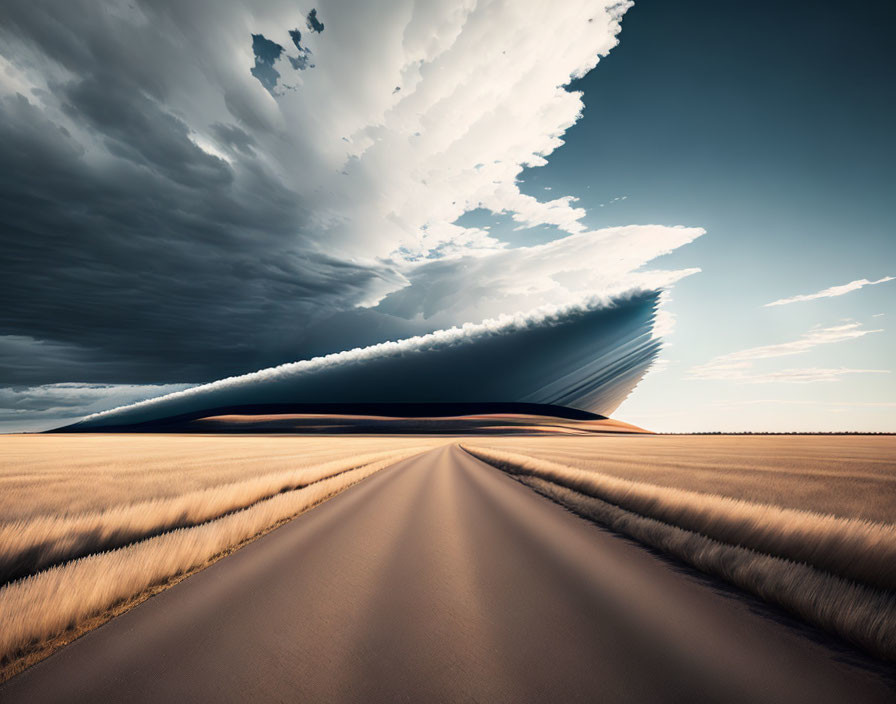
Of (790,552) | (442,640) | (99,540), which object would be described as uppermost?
(790,552)

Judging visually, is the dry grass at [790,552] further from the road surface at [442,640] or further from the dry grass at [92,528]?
the dry grass at [92,528]

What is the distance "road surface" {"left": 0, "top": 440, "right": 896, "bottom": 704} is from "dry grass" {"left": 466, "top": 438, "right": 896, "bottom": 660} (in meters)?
0.46

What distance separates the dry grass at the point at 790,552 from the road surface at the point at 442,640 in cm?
46

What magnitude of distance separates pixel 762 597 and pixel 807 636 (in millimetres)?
972

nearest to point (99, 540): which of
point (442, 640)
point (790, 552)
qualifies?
point (442, 640)

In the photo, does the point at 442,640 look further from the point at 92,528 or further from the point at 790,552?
the point at 92,528

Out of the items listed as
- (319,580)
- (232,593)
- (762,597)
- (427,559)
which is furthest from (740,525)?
(232,593)

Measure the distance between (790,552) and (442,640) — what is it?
212 inches

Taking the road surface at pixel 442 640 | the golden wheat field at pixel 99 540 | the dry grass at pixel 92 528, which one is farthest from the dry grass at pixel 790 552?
the dry grass at pixel 92 528

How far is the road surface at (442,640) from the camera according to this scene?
2920 mm

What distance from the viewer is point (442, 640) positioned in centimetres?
366

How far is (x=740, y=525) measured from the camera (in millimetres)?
7008

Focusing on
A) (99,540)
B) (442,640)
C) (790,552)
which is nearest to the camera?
(442,640)

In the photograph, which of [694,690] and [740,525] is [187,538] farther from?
[740,525]
